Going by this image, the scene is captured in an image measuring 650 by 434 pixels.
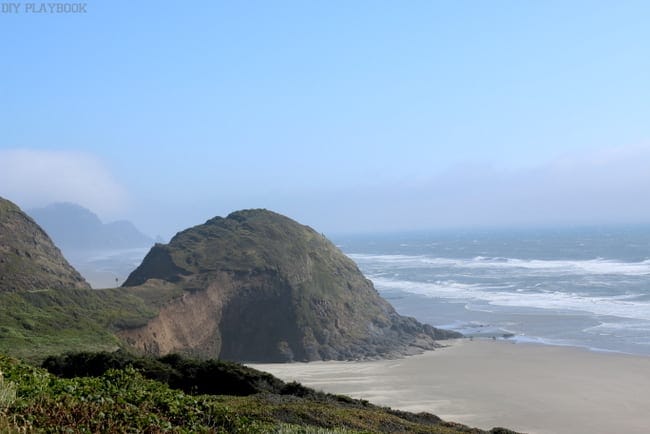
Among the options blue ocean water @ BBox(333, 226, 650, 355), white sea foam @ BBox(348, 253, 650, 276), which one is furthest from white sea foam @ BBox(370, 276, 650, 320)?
white sea foam @ BBox(348, 253, 650, 276)

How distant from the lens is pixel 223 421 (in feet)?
34.2

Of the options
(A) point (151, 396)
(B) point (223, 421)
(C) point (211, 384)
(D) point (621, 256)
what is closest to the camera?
(B) point (223, 421)

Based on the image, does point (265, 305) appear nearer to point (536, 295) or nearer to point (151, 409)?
point (536, 295)

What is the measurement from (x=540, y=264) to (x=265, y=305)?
72.4 meters

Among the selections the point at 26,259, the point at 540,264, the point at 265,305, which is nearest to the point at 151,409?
the point at 26,259

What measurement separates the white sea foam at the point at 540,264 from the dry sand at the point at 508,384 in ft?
173

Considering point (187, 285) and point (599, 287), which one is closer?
point (187, 285)

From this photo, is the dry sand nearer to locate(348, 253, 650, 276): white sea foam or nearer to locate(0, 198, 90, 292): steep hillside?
locate(0, 198, 90, 292): steep hillside

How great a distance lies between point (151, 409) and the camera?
10.2 metres

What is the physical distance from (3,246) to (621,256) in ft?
356

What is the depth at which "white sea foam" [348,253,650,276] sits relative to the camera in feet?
310

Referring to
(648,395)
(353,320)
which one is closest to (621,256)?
(353,320)

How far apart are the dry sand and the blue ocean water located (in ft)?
14.6

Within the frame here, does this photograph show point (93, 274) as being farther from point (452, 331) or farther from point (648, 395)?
point (648, 395)
